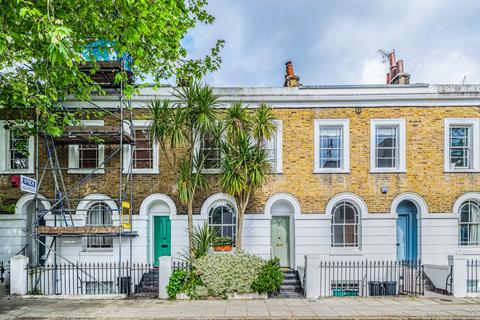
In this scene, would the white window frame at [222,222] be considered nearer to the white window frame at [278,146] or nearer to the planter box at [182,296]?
the white window frame at [278,146]

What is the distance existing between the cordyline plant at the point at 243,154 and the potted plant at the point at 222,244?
1.87ft

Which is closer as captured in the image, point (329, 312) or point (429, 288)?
point (329, 312)

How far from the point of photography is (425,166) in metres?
13.8

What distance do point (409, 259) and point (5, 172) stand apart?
15329 mm

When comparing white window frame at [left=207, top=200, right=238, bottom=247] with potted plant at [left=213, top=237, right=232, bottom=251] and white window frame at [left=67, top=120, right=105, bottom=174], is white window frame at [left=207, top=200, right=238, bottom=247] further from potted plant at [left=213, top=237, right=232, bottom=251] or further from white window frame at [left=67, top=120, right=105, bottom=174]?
white window frame at [left=67, top=120, right=105, bottom=174]

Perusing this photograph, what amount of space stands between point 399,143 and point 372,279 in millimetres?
5065

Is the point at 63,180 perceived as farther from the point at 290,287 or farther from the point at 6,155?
the point at 290,287

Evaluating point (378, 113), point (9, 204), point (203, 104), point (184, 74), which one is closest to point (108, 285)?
point (9, 204)

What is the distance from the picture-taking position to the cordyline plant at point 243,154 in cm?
1196

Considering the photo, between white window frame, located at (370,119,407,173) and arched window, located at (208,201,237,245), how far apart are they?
5.47 metres

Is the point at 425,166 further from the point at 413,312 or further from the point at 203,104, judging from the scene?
the point at 203,104

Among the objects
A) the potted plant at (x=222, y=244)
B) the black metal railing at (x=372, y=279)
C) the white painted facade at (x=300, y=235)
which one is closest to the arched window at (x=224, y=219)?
the white painted facade at (x=300, y=235)

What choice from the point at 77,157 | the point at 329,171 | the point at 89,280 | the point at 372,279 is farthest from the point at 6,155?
the point at 372,279

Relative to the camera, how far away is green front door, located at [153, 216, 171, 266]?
550 inches
